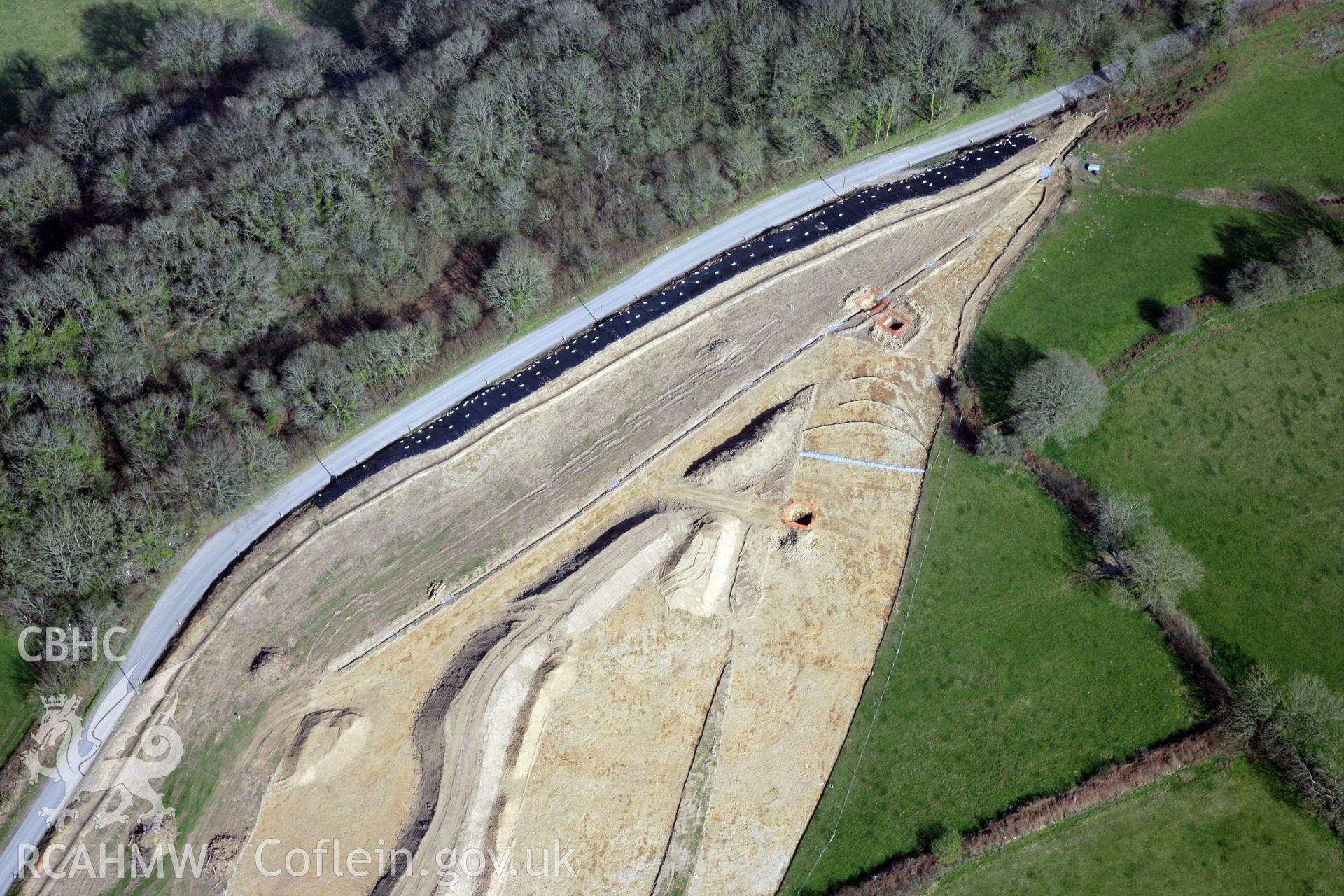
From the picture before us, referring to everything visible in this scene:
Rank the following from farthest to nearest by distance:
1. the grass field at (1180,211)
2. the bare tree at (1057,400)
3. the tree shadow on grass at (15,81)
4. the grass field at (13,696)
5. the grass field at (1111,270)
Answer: the tree shadow on grass at (15,81) → the grass field at (1180,211) → the grass field at (1111,270) → the bare tree at (1057,400) → the grass field at (13,696)

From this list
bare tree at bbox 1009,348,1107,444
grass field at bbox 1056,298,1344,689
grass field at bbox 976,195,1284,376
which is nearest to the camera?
grass field at bbox 1056,298,1344,689

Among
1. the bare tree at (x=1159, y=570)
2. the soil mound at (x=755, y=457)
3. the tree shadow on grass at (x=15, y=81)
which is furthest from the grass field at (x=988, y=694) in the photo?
the tree shadow on grass at (x=15, y=81)

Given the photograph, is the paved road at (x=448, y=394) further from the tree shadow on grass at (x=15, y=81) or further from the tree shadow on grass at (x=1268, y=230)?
the tree shadow on grass at (x=15, y=81)

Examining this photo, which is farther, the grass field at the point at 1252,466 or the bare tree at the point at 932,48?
the bare tree at the point at 932,48

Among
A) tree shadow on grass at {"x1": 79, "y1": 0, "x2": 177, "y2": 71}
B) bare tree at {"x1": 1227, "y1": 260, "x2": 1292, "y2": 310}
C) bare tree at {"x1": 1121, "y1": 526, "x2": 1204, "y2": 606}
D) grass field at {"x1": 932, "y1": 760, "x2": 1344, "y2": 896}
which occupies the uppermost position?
tree shadow on grass at {"x1": 79, "y1": 0, "x2": 177, "y2": 71}

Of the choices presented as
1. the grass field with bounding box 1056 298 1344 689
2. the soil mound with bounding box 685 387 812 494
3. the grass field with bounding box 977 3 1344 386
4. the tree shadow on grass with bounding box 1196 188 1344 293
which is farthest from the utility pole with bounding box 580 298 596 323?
the tree shadow on grass with bounding box 1196 188 1344 293

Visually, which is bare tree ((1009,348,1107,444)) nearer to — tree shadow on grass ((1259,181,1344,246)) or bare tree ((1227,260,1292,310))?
bare tree ((1227,260,1292,310))

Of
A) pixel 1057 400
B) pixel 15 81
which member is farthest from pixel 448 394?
pixel 15 81
